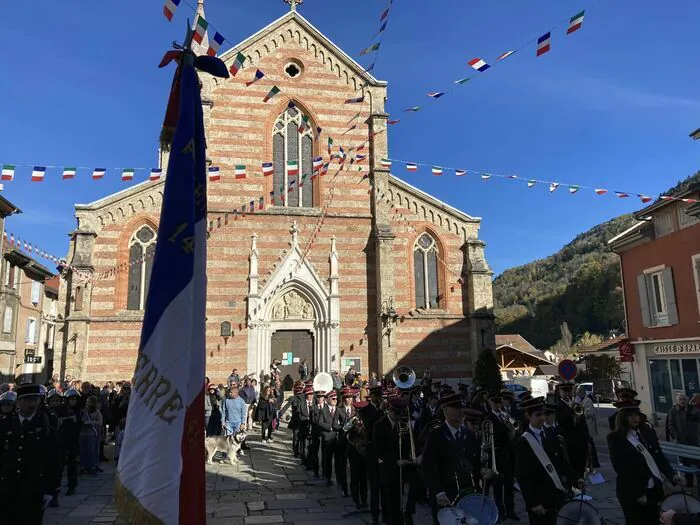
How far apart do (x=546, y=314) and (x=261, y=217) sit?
74.3m

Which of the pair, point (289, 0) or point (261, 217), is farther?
point (289, 0)

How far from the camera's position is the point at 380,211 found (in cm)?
2333

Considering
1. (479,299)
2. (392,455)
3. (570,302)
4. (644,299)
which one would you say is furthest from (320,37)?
(570,302)

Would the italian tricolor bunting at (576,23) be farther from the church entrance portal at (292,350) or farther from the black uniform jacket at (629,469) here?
the church entrance portal at (292,350)

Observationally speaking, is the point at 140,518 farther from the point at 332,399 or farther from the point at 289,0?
the point at 289,0

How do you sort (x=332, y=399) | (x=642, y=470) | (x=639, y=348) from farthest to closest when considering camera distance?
(x=639, y=348) → (x=332, y=399) → (x=642, y=470)

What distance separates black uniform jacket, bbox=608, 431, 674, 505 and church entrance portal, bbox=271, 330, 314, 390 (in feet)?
58.0

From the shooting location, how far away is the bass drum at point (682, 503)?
4.74 m

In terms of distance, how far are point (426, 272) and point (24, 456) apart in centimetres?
1935

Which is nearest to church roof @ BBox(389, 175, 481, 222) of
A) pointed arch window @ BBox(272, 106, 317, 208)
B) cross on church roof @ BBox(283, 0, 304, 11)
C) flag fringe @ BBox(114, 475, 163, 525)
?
pointed arch window @ BBox(272, 106, 317, 208)

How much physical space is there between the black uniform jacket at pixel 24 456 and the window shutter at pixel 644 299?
803 inches

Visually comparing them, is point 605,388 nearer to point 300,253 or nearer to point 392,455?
point 300,253

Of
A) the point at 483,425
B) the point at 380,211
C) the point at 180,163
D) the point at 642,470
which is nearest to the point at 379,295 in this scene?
the point at 380,211

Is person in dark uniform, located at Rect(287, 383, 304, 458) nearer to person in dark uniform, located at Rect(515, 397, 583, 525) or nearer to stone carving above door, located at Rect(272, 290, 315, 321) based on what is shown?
person in dark uniform, located at Rect(515, 397, 583, 525)
